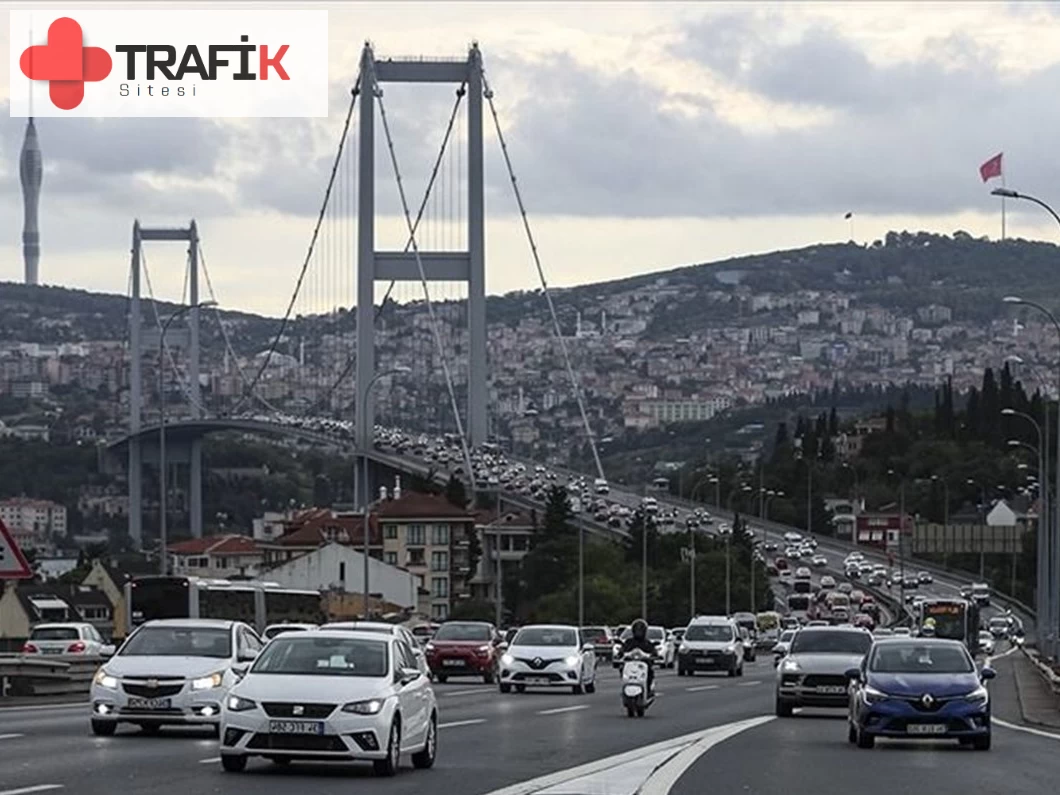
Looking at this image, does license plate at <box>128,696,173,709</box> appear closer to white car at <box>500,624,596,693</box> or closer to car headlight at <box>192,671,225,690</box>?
car headlight at <box>192,671,225,690</box>

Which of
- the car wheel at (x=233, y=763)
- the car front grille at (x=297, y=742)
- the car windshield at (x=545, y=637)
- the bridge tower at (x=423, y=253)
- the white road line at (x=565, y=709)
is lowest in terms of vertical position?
the white road line at (x=565, y=709)

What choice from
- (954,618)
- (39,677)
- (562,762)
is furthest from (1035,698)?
(954,618)

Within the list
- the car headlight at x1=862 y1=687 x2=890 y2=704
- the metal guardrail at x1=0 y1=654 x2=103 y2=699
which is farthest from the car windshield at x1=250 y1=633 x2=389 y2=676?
the metal guardrail at x1=0 y1=654 x2=103 y2=699

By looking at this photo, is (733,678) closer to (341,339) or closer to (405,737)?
(405,737)

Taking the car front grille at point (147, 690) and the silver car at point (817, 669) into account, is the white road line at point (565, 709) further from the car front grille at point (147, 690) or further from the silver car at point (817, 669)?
the car front grille at point (147, 690)

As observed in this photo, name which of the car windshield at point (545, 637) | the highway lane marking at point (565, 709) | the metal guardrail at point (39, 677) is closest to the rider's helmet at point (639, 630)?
the highway lane marking at point (565, 709)

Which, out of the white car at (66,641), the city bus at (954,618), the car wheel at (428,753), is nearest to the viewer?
the car wheel at (428,753)

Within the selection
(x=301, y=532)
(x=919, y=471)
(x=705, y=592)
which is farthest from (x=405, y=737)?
(x=919, y=471)
